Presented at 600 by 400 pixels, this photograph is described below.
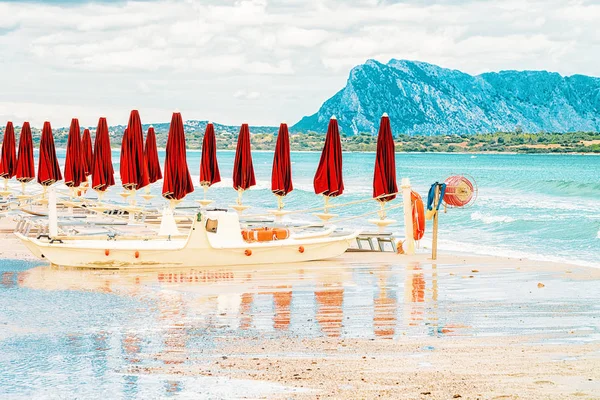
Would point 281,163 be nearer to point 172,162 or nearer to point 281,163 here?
point 281,163

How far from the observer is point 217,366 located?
9914mm

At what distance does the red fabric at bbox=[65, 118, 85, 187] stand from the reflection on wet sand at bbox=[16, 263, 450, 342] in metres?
11.3

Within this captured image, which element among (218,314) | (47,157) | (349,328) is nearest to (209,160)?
(47,157)

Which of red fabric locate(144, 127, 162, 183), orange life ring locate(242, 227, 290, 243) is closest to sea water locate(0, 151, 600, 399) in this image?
orange life ring locate(242, 227, 290, 243)

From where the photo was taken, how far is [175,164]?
2300 centimetres

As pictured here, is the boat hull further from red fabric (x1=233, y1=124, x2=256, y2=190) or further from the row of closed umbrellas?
red fabric (x1=233, y1=124, x2=256, y2=190)

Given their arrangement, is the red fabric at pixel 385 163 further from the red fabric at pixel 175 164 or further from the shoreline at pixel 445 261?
the red fabric at pixel 175 164

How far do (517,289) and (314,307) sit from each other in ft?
12.2

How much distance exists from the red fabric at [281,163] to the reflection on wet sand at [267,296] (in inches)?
198

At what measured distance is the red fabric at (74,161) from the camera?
2878cm

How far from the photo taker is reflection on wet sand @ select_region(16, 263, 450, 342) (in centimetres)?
1207

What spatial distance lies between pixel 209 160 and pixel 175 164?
264 cm

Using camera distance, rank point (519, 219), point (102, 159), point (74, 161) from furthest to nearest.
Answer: point (519, 219) → point (74, 161) → point (102, 159)

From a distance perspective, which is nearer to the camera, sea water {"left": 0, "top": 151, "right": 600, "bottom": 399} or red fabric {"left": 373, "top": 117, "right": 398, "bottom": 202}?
sea water {"left": 0, "top": 151, "right": 600, "bottom": 399}
